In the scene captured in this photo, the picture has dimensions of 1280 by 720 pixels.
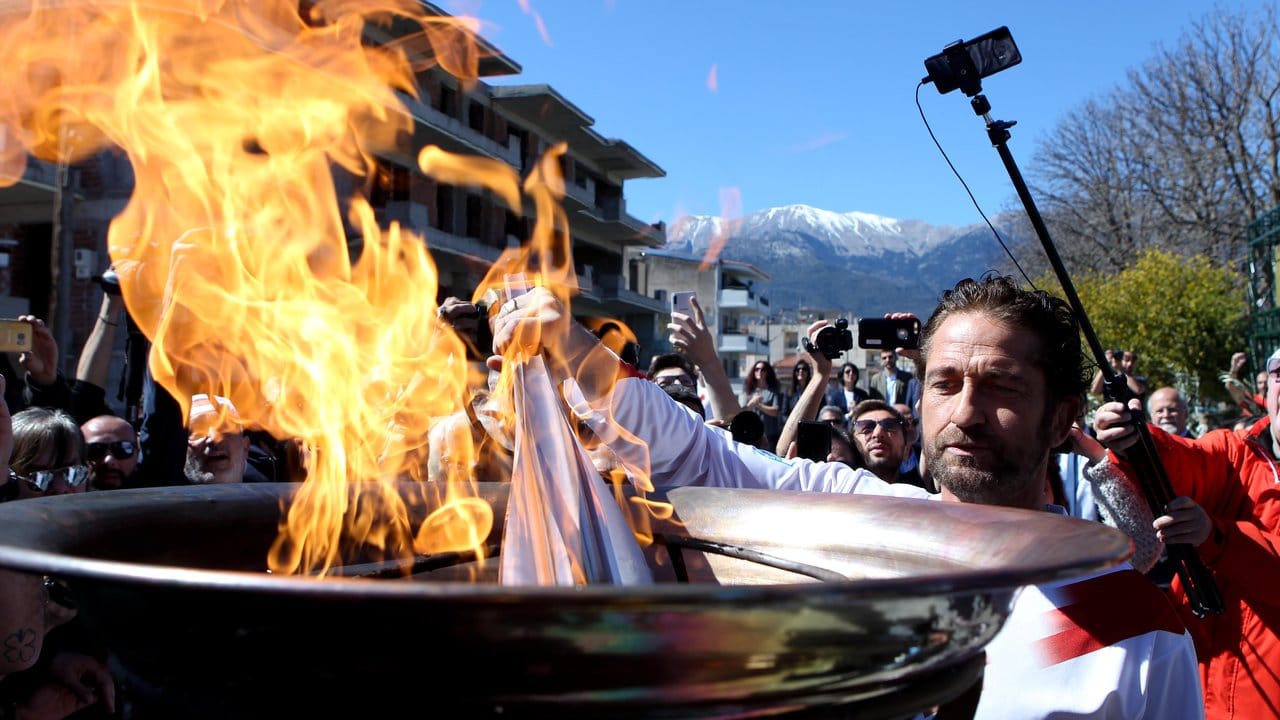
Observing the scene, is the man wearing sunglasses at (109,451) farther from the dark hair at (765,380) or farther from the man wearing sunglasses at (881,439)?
the dark hair at (765,380)

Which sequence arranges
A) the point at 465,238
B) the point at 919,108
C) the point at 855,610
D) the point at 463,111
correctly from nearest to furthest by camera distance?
the point at 855,610, the point at 919,108, the point at 463,111, the point at 465,238

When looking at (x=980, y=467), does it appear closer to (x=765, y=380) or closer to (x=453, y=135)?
(x=765, y=380)

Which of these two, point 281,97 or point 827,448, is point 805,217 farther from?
point 281,97

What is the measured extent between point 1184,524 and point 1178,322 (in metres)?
21.8

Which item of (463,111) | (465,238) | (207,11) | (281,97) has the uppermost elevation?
(463,111)

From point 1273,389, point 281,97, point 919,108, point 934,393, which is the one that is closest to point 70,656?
point 281,97

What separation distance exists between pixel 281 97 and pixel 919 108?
194 centimetres

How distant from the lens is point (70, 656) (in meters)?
2.82

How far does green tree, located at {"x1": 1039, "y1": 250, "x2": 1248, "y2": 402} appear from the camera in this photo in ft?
70.4

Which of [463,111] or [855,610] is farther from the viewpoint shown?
[463,111]

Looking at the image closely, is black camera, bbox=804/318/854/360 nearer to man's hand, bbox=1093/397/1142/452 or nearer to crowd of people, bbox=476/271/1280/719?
crowd of people, bbox=476/271/1280/719

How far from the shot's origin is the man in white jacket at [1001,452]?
1771 millimetres

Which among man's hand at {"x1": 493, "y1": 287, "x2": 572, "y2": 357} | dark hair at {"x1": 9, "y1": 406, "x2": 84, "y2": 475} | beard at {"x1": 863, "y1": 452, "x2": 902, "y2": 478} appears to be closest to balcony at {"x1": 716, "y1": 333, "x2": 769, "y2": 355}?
beard at {"x1": 863, "y1": 452, "x2": 902, "y2": 478}

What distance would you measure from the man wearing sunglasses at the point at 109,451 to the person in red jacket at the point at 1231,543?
404cm
